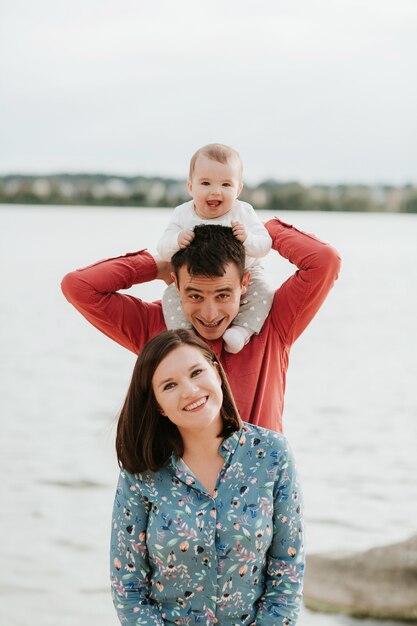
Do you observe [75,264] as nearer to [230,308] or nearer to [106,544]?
[106,544]

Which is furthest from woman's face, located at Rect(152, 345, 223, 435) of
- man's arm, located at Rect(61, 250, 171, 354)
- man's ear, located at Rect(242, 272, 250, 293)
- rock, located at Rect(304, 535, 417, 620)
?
rock, located at Rect(304, 535, 417, 620)

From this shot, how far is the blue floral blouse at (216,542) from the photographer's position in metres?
2.13

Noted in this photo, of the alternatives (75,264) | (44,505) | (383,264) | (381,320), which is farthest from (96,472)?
(383,264)

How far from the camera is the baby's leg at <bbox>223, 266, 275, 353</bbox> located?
2.50 metres

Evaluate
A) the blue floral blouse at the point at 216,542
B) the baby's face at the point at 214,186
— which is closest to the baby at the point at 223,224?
the baby's face at the point at 214,186

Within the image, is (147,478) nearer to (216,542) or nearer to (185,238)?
(216,542)

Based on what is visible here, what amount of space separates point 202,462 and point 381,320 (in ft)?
66.4

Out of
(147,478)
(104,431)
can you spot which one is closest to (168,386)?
(147,478)

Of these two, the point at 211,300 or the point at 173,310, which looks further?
the point at 173,310

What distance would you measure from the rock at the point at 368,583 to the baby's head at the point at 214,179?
3220 mm

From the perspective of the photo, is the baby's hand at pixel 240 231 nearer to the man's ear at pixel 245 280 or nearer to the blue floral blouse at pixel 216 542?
the man's ear at pixel 245 280

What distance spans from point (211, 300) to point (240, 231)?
205mm

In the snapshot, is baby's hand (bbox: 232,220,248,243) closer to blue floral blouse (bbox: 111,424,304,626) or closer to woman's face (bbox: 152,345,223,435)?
woman's face (bbox: 152,345,223,435)

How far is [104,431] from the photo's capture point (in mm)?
11344
